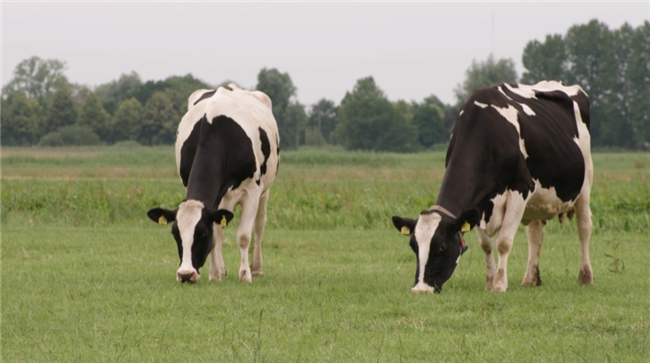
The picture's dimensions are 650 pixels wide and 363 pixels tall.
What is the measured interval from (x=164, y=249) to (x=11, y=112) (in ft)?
262

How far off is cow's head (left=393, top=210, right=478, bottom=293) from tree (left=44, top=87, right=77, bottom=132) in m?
88.1

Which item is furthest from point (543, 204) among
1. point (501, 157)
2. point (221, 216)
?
point (221, 216)

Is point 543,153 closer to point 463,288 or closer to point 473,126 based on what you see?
point 473,126

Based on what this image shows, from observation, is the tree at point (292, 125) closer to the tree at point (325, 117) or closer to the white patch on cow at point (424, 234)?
the tree at point (325, 117)

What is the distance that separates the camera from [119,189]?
20.8 m

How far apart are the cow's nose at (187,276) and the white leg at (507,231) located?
11.0 ft

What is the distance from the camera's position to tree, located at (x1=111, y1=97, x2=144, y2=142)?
9356cm

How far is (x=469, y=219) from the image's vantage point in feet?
27.9

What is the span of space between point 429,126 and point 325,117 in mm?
22845

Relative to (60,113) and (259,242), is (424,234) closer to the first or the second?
(259,242)

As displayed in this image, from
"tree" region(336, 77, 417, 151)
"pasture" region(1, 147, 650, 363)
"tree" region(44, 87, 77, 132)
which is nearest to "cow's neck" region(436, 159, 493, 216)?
"pasture" region(1, 147, 650, 363)

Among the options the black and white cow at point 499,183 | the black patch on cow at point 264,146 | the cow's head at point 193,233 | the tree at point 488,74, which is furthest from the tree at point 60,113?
the black and white cow at point 499,183

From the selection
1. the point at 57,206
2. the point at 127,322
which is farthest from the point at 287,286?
the point at 57,206

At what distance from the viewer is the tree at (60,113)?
9130 cm
